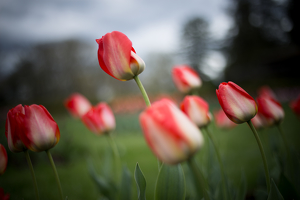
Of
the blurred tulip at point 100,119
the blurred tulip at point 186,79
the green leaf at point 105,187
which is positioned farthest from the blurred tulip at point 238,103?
the green leaf at point 105,187

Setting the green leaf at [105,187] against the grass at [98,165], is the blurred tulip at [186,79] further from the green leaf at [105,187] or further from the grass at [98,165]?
the green leaf at [105,187]

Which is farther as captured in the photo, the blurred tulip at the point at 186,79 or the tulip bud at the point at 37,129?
the blurred tulip at the point at 186,79

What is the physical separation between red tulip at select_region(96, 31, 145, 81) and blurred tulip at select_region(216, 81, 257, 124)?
0.25 meters

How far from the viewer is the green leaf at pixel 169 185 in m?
0.44

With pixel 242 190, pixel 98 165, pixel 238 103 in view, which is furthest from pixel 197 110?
pixel 98 165

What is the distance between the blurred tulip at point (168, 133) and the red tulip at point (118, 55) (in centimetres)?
19

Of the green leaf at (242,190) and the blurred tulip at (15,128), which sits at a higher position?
the blurred tulip at (15,128)

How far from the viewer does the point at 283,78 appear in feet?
27.7

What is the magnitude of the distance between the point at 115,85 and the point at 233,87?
36.2 ft

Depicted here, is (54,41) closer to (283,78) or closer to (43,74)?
(43,74)

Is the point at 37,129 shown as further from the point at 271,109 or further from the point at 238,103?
the point at 271,109

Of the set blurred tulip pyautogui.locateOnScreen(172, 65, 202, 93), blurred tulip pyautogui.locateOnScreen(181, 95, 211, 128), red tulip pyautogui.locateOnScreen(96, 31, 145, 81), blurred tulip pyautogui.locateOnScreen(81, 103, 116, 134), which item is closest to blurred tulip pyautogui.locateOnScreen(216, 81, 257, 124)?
blurred tulip pyautogui.locateOnScreen(181, 95, 211, 128)

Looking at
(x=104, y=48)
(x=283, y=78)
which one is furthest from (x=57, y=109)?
(x=283, y=78)

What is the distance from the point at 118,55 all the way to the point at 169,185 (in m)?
0.37
